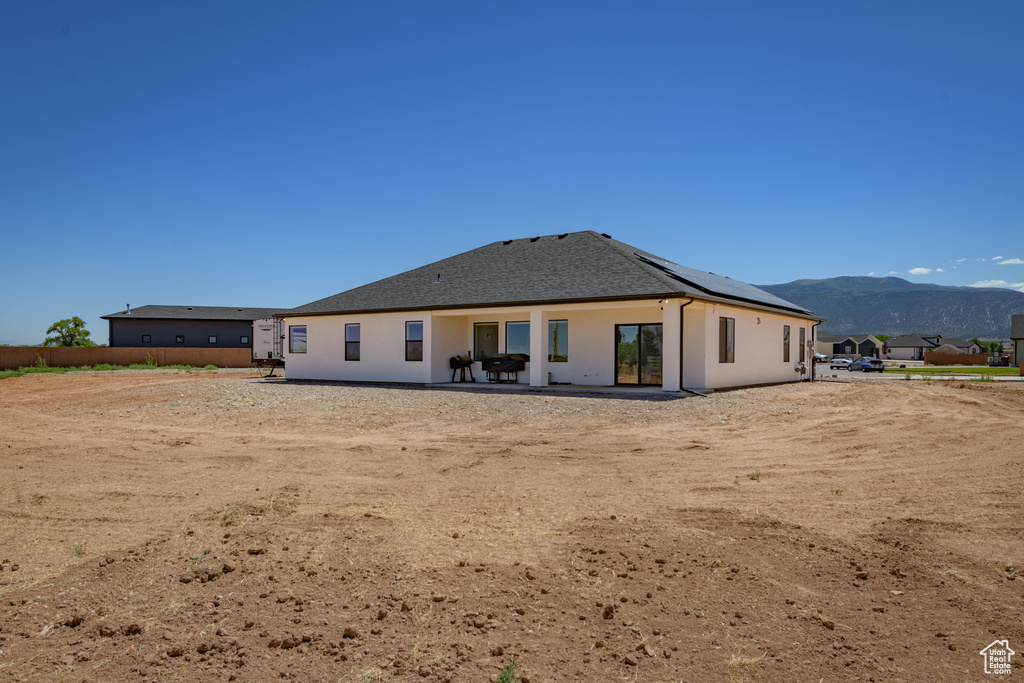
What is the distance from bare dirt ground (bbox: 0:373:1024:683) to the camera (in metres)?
2.91

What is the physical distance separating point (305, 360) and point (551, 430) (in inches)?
624

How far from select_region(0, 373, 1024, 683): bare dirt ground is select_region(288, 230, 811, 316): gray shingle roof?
9.07m

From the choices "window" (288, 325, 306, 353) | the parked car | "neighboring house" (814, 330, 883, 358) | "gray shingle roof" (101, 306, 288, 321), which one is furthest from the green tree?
"neighboring house" (814, 330, 883, 358)

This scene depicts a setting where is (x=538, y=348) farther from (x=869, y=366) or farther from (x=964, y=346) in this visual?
(x=964, y=346)

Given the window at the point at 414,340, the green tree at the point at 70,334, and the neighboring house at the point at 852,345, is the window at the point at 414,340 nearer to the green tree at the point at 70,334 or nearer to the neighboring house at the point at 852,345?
the green tree at the point at 70,334

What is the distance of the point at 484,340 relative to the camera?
67.6ft

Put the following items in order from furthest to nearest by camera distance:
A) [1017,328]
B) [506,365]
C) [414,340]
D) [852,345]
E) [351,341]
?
[852,345] → [1017,328] → [351,341] → [414,340] → [506,365]

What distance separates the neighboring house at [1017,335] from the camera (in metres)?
54.7

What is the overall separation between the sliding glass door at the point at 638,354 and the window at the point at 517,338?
306 centimetres

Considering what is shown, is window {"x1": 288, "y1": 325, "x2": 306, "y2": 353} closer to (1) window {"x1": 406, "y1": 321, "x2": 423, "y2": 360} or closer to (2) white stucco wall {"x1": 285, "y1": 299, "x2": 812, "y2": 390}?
(2) white stucco wall {"x1": 285, "y1": 299, "x2": 812, "y2": 390}

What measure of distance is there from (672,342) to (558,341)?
4172mm

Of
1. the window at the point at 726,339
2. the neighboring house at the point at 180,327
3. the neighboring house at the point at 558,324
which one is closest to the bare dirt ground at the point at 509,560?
the neighboring house at the point at 558,324

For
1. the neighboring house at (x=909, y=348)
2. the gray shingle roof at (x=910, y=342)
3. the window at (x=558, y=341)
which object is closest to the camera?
the window at (x=558, y=341)

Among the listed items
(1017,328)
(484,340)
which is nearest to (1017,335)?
(1017,328)
